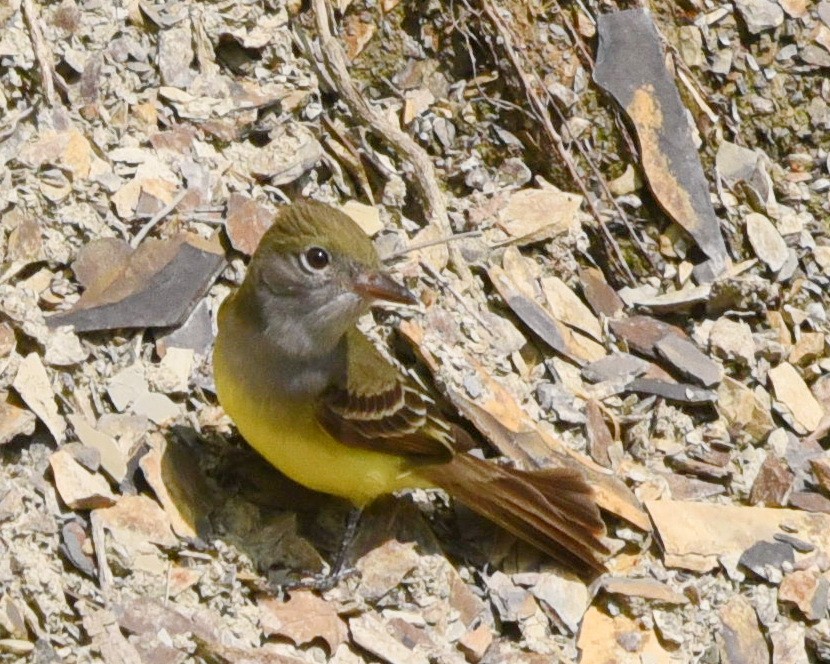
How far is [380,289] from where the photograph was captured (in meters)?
5.33

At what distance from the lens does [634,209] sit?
23.0 feet

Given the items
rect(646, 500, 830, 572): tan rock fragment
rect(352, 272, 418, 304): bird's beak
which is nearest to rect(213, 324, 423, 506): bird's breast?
rect(352, 272, 418, 304): bird's beak

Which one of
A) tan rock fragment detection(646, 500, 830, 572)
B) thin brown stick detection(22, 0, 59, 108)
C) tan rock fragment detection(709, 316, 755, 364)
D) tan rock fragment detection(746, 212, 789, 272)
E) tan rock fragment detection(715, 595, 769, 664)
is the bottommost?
tan rock fragment detection(715, 595, 769, 664)

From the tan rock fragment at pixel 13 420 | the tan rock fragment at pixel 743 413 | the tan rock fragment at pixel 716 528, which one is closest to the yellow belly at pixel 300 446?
the tan rock fragment at pixel 13 420

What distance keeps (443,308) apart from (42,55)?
1879mm

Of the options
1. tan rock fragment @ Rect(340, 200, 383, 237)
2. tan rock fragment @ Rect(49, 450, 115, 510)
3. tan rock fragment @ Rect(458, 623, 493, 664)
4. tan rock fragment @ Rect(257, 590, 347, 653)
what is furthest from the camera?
tan rock fragment @ Rect(340, 200, 383, 237)

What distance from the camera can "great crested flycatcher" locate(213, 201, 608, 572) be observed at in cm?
541

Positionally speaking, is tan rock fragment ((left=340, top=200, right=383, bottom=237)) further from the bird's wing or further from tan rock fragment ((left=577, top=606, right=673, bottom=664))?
tan rock fragment ((left=577, top=606, right=673, bottom=664))

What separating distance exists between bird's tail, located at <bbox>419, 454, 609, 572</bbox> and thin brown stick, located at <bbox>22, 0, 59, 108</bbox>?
2.06m

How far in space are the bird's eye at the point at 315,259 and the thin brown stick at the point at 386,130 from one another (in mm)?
1258

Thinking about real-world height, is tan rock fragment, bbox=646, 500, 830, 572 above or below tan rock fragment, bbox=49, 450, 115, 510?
below

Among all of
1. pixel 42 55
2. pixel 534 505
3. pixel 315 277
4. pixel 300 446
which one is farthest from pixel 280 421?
pixel 42 55

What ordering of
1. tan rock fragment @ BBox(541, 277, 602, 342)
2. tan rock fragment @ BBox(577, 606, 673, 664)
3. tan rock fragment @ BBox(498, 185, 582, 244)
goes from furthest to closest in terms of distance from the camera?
1. tan rock fragment @ BBox(498, 185, 582, 244)
2. tan rock fragment @ BBox(541, 277, 602, 342)
3. tan rock fragment @ BBox(577, 606, 673, 664)

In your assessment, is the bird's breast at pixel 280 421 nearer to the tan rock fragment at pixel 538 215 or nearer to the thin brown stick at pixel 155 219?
the thin brown stick at pixel 155 219
